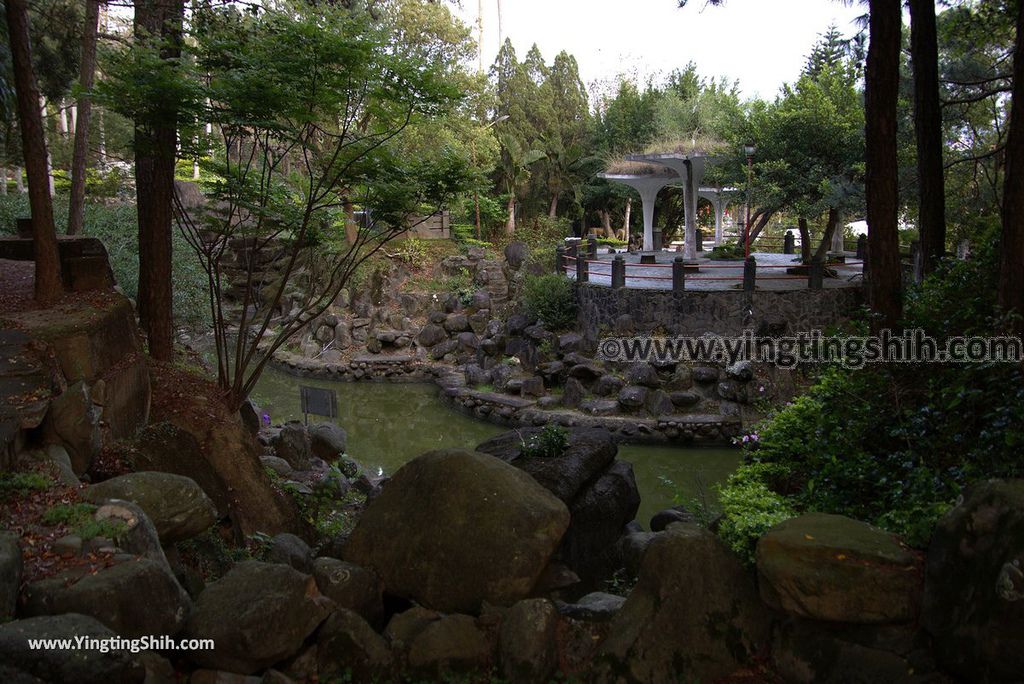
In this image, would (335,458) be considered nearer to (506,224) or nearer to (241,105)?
(241,105)

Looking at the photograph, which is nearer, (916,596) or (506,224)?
(916,596)

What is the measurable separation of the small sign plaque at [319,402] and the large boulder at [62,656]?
27.1 ft

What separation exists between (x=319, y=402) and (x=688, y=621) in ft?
27.9

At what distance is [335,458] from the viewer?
11.9 m

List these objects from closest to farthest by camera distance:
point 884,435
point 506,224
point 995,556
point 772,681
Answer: point 995,556 → point 772,681 → point 884,435 → point 506,224

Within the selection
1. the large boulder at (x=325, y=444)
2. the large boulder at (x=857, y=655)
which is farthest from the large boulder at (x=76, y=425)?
the large boulder at (x=325, y=444)

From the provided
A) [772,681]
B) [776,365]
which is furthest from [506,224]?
[772,681]

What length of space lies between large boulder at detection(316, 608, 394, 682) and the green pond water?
6168 mm

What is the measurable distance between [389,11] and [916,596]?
76.9 ft

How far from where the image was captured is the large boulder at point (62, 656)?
10.9 ft

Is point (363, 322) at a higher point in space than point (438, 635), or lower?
higher

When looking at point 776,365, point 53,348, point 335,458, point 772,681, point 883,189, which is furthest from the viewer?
point 776,365

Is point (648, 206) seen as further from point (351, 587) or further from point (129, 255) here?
point (351, 587)

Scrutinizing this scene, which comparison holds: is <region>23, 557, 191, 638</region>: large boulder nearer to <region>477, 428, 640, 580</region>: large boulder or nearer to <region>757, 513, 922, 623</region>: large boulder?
<region>757, 513, 922, 623</region>: large boulder
